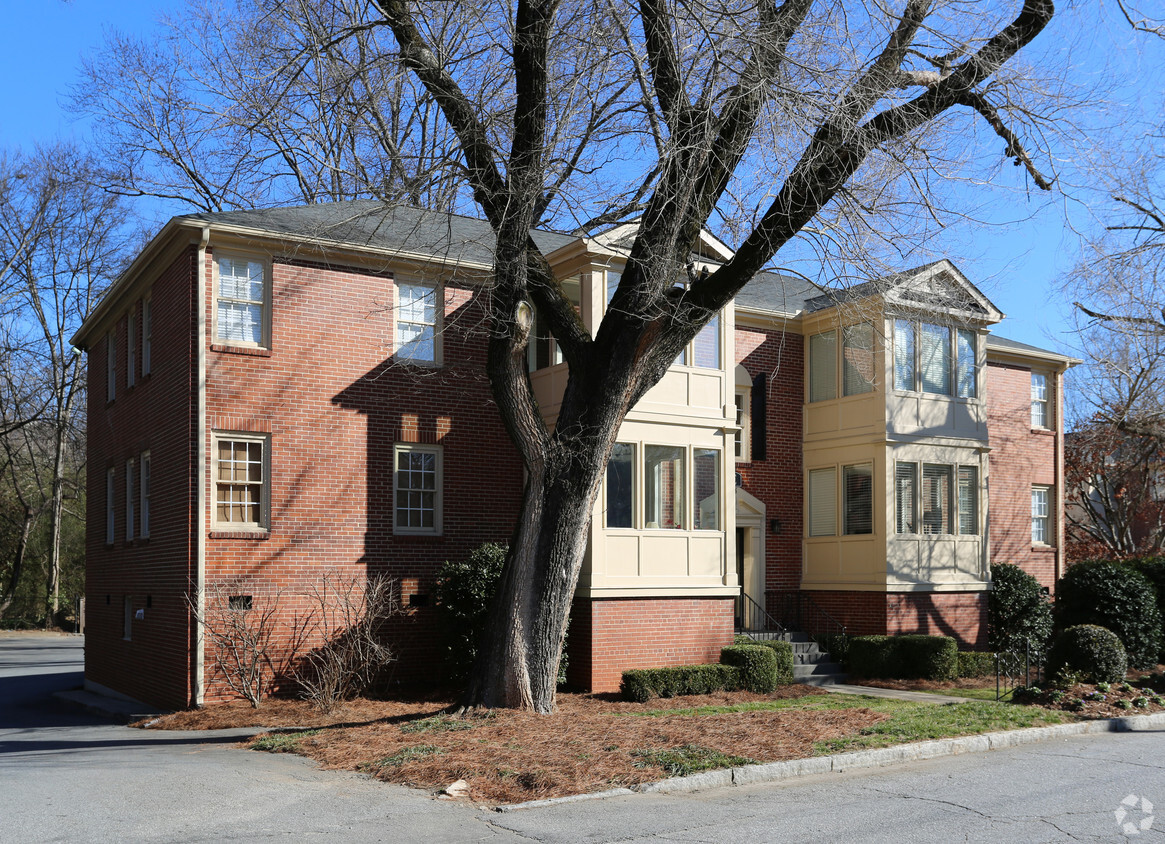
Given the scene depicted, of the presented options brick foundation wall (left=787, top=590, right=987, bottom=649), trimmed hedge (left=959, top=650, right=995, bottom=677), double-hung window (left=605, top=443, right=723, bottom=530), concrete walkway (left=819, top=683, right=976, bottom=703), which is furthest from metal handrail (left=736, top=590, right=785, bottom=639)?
trimmed hedge (left=959, top=650, right=995, bottom=677)

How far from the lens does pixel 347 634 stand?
53.0ft

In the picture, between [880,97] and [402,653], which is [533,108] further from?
[402,653]

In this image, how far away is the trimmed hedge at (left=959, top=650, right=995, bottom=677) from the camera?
62.0 ft

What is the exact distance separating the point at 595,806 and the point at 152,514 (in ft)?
40.7

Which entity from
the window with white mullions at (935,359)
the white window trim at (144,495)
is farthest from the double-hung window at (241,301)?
the window with white mullions at (935,359)

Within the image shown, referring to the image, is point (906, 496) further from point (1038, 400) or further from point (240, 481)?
point (240, 481)

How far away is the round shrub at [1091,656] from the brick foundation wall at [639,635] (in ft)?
17.5

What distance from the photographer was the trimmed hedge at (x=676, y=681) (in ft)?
51.8

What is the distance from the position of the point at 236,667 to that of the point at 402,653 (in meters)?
2.76

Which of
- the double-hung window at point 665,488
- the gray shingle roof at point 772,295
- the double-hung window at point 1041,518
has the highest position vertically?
the gray shingle roof at point 772,295

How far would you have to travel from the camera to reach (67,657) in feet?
99.5

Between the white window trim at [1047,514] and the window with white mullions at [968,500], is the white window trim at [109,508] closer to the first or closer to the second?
the window with white mullions at [968,500]
